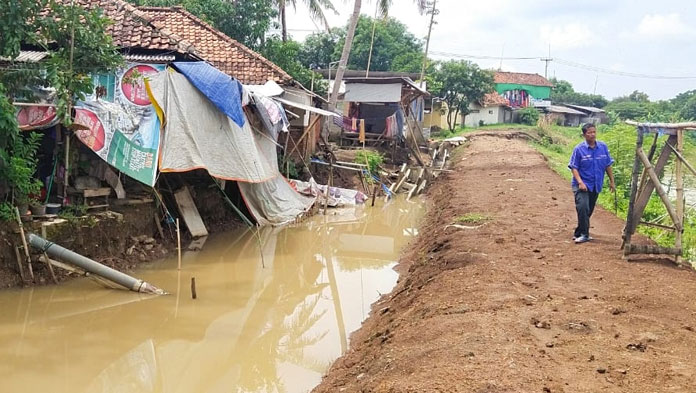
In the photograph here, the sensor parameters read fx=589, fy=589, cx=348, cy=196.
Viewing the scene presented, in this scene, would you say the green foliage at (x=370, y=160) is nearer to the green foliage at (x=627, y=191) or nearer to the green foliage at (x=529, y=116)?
the green foliage at (x=627, y=191)

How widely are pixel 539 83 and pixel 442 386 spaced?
2354 inches

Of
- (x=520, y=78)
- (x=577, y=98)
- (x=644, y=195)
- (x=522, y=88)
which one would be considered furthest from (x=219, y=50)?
(x=577, y=98)

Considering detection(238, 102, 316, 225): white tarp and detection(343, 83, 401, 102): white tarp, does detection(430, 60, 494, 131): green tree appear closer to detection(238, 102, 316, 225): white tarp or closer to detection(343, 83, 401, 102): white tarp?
detection(343, 83, 401, 102): white tarp

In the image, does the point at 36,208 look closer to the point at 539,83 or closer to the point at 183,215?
the point at 183,215

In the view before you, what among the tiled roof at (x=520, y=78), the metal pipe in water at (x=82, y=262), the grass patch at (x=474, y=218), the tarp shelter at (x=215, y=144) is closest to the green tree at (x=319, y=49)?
the tiled roof at (x=520, y=78)

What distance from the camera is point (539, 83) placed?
59.0 meters

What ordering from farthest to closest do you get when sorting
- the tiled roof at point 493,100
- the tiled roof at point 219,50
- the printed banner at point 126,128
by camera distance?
the tiled roof at point 493,100, the tiled roof at point 219,50, the printed banner at point 126,128

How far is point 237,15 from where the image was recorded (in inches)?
806

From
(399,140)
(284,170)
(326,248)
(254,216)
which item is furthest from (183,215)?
(399,140)

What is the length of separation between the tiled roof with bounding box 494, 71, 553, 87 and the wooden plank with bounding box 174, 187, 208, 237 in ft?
161

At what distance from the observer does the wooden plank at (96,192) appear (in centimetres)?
866

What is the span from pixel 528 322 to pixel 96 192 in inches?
264

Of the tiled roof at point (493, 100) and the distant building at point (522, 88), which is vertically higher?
the distant building at point (522, 88)

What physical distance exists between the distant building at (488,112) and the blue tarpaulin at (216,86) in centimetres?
3530
